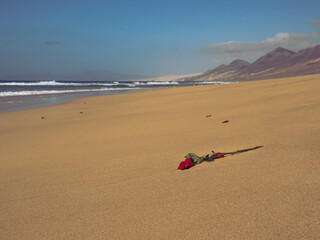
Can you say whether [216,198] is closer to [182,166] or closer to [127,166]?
[182,166]

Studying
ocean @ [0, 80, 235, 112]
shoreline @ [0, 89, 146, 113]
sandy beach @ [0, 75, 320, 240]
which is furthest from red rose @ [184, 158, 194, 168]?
ocean @ [0, 80, 235, 112]

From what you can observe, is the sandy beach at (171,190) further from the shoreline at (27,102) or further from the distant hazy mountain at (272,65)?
the distant hazy mountain at (272,65)

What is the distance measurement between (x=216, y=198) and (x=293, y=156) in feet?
2.94

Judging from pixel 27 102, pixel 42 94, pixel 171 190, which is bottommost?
pixel 171 190

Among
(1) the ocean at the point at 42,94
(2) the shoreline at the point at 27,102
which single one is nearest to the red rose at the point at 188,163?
(2) the shoreline at the point at 27,102

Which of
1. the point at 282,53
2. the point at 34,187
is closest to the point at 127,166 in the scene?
the point at 34,187

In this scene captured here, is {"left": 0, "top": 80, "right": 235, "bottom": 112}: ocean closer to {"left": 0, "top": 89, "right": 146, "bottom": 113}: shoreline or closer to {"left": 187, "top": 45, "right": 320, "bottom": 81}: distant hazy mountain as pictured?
{"left": 0, "top": 89, "right": 146, "bottom": 113}: shoreline

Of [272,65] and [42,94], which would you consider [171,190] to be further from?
[272,65]

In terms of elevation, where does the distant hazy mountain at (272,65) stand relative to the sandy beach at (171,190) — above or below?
above

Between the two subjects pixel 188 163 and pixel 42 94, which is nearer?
pixel 188 163

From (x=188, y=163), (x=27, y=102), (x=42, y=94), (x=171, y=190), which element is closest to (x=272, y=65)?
(x=42, y=94)

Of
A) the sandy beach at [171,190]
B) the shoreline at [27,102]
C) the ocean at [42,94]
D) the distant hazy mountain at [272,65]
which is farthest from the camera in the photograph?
the distant hazy mountain at [272,65]

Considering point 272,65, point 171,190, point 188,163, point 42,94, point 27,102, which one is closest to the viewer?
point 171,190

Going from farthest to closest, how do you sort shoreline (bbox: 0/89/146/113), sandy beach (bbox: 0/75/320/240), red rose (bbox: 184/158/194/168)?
1. shoreline (bbox: 0/89/146/113)
2. red rose (bbox: 184/158/194/168)
3. sandy beach (bbox: 0/75/320/240)
